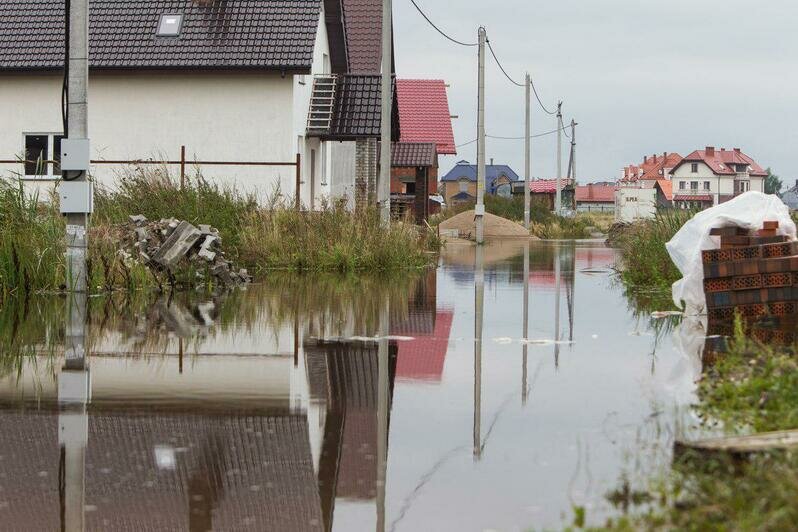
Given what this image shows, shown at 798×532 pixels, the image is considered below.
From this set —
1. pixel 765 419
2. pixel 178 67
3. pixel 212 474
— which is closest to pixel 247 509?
pixel 212 474

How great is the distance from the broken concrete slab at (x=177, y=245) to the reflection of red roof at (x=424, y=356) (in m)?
6.19

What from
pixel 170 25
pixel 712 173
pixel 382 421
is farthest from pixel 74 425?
pixel 712 173

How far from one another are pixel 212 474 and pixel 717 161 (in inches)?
6343

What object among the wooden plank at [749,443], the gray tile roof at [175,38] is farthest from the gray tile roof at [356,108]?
the wooden plank at [749,443]

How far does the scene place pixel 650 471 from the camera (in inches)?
256

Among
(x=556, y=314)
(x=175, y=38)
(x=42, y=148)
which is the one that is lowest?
(x=556, y=314)

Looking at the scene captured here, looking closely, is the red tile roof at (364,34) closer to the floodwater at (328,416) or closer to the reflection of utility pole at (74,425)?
the floodwater at (328,416)

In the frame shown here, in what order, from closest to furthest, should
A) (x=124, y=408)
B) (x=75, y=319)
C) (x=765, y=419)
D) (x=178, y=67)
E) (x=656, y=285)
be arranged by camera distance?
1. (x=765, y=419)
2. (x=124, y=408)
3. (x=75, y=319)
4. (x=656, y=285)
5. (x=178, y=67)

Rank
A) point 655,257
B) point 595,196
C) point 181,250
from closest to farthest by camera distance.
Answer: point 181,250
point 655,257
point 595,196

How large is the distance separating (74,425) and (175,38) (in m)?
27.2

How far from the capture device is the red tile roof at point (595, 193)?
581 ft

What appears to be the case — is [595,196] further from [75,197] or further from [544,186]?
[75,197]

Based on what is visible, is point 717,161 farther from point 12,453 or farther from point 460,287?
point 12,453

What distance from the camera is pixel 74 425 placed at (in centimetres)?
807
